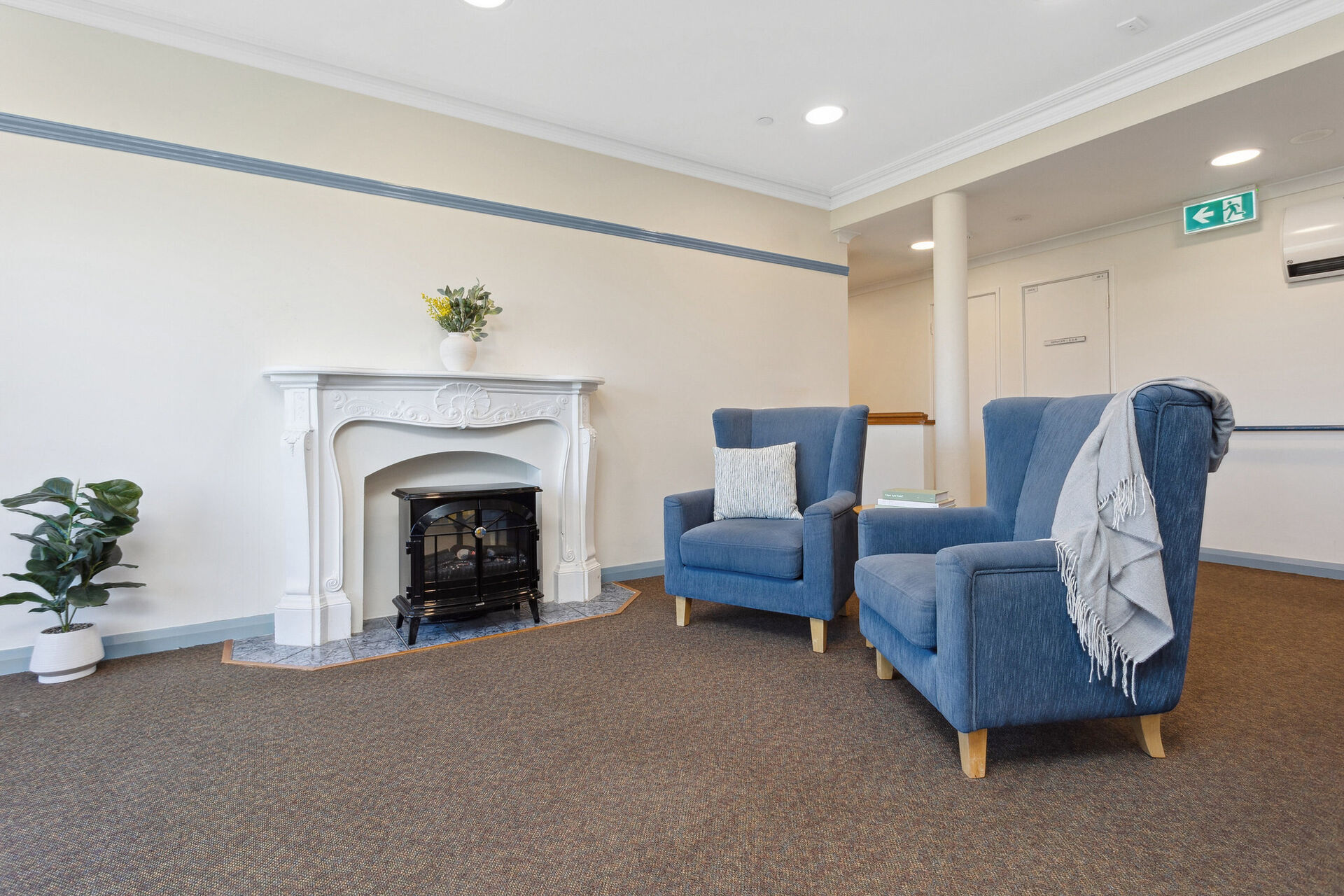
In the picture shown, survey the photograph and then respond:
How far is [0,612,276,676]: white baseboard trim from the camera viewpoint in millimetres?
2521

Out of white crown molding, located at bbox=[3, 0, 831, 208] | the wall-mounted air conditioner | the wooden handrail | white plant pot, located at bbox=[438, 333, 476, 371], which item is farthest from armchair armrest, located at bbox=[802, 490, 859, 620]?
the wall-mounted air conditioner

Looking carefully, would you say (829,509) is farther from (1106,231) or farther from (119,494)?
(1106,231)

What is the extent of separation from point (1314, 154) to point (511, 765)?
16.7ft

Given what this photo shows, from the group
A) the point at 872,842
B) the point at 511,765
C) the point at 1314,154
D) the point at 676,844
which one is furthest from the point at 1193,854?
the point at 1314,154

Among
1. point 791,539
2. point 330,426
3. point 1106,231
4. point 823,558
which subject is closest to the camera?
point 823,558

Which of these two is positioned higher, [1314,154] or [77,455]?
[1314,154]

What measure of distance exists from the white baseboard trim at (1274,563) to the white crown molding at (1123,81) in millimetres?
2719

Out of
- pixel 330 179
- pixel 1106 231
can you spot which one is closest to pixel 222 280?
pixel 330 179

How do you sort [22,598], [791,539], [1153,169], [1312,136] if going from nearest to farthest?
[22,598], [791,539], [1312,136], [1153,169]

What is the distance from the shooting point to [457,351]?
3.23 m

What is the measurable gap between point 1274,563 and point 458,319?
5123mm

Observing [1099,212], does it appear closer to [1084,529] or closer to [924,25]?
[924,25]

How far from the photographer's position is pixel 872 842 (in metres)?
1.45

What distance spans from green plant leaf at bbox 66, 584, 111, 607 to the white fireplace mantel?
0.60 metres
